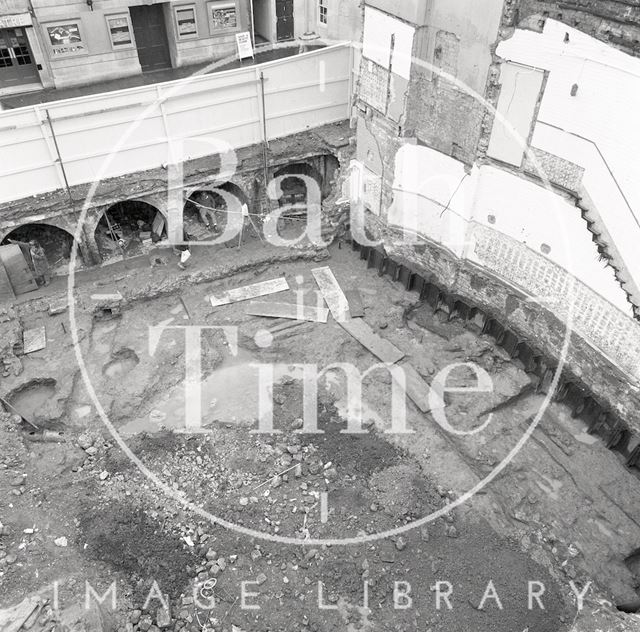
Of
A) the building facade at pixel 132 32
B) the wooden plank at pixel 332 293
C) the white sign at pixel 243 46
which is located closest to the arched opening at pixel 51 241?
the building facade at pixel 132 32

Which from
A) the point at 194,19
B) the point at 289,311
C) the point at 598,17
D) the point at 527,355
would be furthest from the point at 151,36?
the point at 527,355

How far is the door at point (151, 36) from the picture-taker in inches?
773

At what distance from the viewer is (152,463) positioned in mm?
11211

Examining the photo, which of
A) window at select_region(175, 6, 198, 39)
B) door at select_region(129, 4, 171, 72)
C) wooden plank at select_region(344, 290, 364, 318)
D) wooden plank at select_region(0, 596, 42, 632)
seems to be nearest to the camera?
wooden plank at select_region(0, 596, 42, 632)

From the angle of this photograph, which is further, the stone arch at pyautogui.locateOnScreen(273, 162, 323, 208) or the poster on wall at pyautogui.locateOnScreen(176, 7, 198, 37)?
the poster on wall at pyautogui.locateOnScreen(176, 7, 198, 37)

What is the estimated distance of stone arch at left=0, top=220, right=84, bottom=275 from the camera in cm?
1617

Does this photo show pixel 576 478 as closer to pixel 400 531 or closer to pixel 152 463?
pixel 400 531

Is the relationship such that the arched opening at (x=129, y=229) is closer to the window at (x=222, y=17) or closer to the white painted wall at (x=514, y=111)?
the window at (x=222, y=17)

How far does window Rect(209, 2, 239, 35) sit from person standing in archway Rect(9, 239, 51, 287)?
34.5 feet

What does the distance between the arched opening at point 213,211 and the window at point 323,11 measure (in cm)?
738

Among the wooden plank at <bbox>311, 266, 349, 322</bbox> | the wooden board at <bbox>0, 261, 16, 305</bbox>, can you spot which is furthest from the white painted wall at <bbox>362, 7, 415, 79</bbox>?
the wooden board at <bbox>0, 261, 16, 305</bbox>

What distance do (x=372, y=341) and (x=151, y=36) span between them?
567 inches

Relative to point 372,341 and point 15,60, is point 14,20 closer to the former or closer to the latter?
point 15,60

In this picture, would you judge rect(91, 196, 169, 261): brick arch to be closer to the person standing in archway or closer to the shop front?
the person standing in archway
